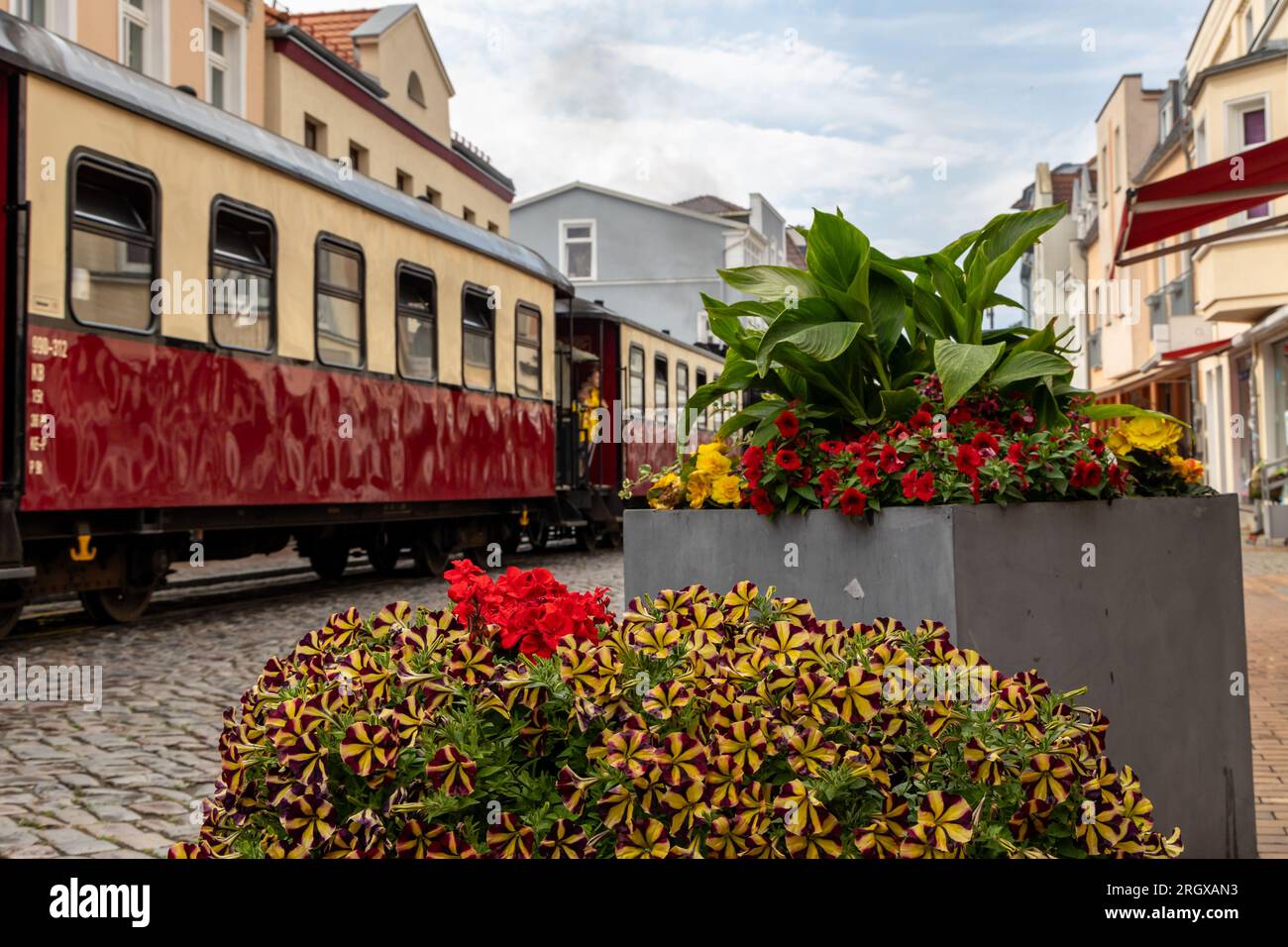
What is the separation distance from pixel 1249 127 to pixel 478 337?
53.3 feet

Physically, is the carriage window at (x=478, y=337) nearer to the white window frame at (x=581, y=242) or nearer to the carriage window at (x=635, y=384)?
the carriage window at (x=635, y=384)

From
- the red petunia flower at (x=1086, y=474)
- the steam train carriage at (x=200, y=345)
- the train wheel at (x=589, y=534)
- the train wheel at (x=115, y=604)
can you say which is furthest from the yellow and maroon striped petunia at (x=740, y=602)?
the train wheel at (x=589, y=534)

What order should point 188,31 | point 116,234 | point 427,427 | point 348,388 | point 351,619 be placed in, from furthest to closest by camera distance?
point 188,31, point 427,427, point 348,388, point 116,234, point 351,619

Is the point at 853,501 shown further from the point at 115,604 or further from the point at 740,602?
the point at 115,604

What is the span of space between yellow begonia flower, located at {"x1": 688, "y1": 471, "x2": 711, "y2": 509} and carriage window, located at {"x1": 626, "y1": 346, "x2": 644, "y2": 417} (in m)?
17.8

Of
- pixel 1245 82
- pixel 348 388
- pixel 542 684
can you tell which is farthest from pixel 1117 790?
pixel 1245 82

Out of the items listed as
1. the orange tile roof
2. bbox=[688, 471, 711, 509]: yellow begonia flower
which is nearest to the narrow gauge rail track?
bbox=[688, 471, 711, 509]: yellow begonia flower

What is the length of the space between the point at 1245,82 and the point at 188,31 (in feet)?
55.9

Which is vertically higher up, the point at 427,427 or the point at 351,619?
the point at 427,427

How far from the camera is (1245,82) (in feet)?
77.2

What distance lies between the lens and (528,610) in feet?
6.77

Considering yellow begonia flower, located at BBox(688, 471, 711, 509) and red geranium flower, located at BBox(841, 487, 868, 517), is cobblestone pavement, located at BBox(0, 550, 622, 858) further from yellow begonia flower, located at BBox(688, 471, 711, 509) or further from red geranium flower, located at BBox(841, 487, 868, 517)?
red geranium flower, located at BBox(841, 487, 868, 517)

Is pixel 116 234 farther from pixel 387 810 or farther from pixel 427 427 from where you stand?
pixel 387 810

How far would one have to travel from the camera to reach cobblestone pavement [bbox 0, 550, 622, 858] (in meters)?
4.67
